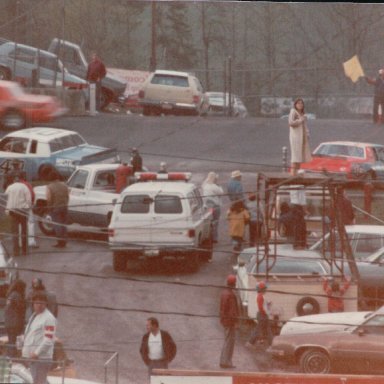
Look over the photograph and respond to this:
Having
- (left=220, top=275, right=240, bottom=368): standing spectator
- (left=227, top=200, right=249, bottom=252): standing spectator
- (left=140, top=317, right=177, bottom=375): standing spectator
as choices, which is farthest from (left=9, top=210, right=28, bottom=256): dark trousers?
(left=140, top=317, right=177, bottom=375): standing spectator

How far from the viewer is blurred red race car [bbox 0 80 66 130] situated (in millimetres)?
22125

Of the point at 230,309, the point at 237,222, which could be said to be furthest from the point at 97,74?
the point at 230,309

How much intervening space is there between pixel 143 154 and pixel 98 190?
2687mm

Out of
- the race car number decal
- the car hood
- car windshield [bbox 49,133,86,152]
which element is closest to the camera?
the car hood

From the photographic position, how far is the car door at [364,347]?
15.8 m

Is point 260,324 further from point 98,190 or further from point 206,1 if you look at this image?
point 206,1

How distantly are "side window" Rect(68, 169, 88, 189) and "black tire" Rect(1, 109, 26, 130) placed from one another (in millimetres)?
1276

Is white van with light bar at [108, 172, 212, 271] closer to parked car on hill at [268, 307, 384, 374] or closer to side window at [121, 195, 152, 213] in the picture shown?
side window at [121, 195, 152, 213]

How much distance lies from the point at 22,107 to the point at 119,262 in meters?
2.89

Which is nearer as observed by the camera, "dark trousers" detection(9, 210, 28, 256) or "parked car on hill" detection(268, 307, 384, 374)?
"parked car on hill" detection(268, 307, 384, 374)

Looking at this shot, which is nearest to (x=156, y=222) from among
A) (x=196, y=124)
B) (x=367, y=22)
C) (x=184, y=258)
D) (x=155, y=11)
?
(x=184, y=258)

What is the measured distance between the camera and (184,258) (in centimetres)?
2152

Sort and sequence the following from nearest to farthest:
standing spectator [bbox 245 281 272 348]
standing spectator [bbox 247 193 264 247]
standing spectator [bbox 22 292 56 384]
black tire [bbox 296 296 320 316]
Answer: standing spectator [bbox 22 292 56 384] → standing spectator [bbox 245 281 272 348] → black tire [bbox 296 296 320 316] → standing spectator [bbox 247 193 264 247]

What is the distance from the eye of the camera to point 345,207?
21031 millimetres
